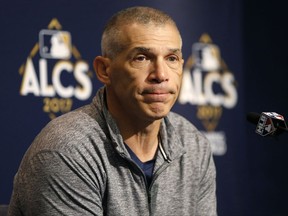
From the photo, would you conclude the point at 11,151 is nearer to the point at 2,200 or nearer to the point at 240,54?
the point at 2,200

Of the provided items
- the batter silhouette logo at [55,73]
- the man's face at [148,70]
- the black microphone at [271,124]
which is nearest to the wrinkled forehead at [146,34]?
the man's face at [148,70]

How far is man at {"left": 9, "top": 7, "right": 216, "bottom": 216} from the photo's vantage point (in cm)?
133

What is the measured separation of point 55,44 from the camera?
212 cm

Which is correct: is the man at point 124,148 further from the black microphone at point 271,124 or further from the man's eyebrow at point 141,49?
the black microphone at point 271,124

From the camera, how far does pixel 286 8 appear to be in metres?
2.85

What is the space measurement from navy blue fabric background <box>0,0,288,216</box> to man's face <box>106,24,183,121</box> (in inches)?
28.3

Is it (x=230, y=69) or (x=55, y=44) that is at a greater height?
(x=55, y=44)

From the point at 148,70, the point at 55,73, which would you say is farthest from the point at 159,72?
the point at 55,73

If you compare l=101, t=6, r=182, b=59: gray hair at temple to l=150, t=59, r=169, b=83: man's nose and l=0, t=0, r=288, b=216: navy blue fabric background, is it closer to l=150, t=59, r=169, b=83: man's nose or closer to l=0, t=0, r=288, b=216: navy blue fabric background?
l=150, t=59, r=169, b=83: man's nose

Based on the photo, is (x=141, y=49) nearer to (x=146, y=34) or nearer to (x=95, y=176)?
(x=146, y=34)

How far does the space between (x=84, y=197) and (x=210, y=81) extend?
1.34 metres

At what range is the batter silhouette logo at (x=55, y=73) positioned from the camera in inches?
81.1

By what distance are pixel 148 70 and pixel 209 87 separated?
1.19 m

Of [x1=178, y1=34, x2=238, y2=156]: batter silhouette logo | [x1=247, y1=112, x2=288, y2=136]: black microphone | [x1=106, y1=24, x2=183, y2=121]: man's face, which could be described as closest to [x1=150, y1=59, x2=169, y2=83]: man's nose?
[x1=106, y1=24, x2=183, y2=121]: man's face
